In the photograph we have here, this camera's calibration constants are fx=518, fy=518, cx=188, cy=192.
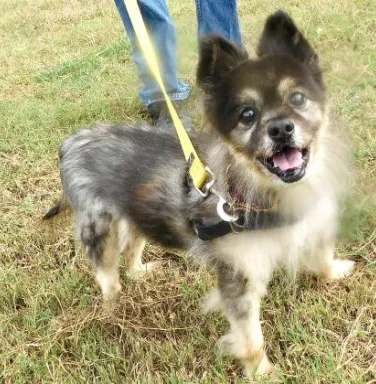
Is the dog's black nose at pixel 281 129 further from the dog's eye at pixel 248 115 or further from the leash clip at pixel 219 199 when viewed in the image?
the leash clip at pixel 219 199

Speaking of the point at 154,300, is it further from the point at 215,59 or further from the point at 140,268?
the point at 215,59

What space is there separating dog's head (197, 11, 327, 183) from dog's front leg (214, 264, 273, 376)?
1.85 ft

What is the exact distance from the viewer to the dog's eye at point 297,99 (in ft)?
7.13

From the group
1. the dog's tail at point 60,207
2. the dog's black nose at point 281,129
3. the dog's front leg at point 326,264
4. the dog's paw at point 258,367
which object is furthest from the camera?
the dog's tail at point 60,207

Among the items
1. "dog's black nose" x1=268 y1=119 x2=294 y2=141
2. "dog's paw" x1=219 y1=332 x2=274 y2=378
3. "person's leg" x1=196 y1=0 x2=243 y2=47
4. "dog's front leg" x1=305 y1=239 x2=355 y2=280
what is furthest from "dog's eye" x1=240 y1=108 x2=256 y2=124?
"person's leg" x1=196 y1=0 x2=243 y2=47

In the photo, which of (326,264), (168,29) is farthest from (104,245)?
(168,29)

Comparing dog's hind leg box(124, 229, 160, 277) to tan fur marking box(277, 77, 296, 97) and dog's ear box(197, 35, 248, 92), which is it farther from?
tan fur marking box(277, 77, 296, 97)

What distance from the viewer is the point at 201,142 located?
259 cm

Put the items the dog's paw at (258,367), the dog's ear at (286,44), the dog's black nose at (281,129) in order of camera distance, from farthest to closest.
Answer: the dog's paw at (258,367) < the dog's ear at (286,44) < the dog's black nose at (281,129)

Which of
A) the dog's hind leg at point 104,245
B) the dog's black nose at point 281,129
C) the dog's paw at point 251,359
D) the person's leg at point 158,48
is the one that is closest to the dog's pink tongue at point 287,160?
the dog's black nose at point 281,129

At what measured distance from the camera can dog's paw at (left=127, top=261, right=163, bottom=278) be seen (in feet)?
Answer: 10.9

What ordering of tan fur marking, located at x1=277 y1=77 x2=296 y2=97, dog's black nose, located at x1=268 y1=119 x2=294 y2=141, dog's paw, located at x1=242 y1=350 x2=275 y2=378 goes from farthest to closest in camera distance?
dog's paw, located at x1=242 y1=350 x2=275 y2=378, tan fur marking, located at x1=277 y1=77 x2=296 y2=97, dog's black nose, located at x1=268 y1=119 x2=294 y2=141

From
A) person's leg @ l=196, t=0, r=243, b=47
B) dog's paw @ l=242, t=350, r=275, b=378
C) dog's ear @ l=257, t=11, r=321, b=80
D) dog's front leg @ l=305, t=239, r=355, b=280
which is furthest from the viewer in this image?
person's leg @ l=196, t=0, r=243, b=47

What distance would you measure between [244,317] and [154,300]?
29.9 inches
